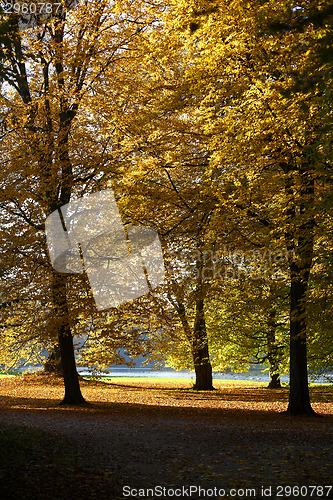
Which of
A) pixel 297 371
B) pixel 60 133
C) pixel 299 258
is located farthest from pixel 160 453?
pixel 60 133

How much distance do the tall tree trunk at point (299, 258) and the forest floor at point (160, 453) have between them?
838 millimetres

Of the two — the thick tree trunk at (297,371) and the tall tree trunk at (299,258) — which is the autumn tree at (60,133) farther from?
the thick tree trunk at (297,371)

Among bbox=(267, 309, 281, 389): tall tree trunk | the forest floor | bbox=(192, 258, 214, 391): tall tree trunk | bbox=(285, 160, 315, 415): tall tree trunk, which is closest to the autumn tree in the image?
the forest floor

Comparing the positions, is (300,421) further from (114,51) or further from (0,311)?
(114,51)

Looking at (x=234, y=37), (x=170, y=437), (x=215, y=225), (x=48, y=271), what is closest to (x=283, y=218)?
(x=215, y=225)

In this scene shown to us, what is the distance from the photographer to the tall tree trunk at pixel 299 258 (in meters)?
9.81

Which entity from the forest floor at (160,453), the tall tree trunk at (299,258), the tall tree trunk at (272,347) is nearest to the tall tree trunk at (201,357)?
the tall tree trunk at (272,347)

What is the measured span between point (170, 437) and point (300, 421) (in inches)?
185

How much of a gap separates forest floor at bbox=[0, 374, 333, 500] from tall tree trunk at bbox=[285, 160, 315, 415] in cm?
84

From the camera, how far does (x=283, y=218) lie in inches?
418

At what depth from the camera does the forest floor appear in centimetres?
553

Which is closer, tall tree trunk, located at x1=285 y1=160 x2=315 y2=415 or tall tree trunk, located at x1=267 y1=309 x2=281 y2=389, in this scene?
tall tree trunk, located at x1=285 y1=160 x2=315 y2=415

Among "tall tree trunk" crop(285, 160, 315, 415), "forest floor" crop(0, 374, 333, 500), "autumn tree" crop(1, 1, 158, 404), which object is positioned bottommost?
"forest floor" crop(0, 374, 333, 500)

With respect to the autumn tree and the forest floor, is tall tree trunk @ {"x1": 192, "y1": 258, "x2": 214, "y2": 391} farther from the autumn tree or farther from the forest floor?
the autumn tree
